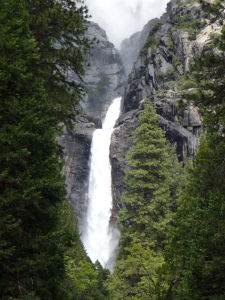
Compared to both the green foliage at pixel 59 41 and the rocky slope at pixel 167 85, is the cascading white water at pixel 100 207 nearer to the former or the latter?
the rocky slope at pixel 167 85

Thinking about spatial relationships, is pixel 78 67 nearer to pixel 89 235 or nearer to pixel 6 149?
pixel 6 149

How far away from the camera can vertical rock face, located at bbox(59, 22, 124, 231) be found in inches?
2138

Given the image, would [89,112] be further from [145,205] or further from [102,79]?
[145,205]

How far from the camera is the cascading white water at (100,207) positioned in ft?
158

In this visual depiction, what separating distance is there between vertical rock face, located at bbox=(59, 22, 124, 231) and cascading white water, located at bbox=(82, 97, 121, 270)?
1002 mm

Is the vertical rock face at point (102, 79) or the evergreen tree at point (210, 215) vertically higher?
the vertical rock face at point (102, 79)

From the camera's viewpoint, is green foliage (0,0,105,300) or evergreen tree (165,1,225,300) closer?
green foliage (0,0,105,300)

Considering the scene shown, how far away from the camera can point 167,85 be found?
179ft

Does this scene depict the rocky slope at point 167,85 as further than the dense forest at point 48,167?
Yes

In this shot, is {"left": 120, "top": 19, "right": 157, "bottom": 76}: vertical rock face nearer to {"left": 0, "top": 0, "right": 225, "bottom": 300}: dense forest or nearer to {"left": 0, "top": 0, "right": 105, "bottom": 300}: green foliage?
{"left": 0, "top": 0, "right": 225, "bottom": 300}: dense forest

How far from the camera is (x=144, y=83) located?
2393 inches

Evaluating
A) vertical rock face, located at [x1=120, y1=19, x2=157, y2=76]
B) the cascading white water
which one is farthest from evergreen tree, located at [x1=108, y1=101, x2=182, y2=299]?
vertical rock face, located at [x1=120, y1=19, x2=157, y2=76]

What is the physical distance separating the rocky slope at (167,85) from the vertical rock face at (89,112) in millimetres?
4849

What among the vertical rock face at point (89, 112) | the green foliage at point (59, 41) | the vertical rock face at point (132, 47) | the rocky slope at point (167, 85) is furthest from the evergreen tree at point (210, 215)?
the vertical rock face at point (132, 47)
